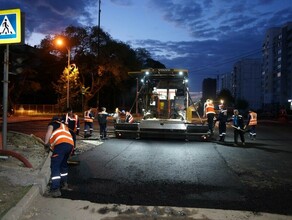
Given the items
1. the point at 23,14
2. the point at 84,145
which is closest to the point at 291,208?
the point at 23,14

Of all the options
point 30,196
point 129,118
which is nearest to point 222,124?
point 129,118

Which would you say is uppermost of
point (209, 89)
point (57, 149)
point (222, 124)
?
point (209, 89)

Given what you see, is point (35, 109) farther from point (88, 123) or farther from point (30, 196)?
point (30, 196)

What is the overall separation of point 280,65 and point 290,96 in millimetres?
11054

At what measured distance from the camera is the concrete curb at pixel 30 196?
212 inches

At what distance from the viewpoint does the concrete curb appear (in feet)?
17.7

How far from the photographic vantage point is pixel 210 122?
1695 centimetres

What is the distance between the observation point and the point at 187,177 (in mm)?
8594

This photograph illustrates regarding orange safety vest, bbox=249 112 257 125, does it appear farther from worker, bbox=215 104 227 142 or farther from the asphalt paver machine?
the asphalt paver machine

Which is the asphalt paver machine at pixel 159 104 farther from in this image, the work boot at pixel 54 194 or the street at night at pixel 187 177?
the work boot at pixel 54 194

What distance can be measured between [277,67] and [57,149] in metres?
109

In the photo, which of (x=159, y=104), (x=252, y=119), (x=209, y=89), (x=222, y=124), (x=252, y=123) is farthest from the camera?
(x=209, y=89)

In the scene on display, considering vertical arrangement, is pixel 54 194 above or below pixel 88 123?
below

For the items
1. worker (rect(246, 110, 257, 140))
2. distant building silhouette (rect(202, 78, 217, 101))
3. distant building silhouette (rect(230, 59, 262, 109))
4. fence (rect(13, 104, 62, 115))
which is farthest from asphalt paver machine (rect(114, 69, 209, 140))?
distant building silhouette (rect(230, 59, 262, 109))
